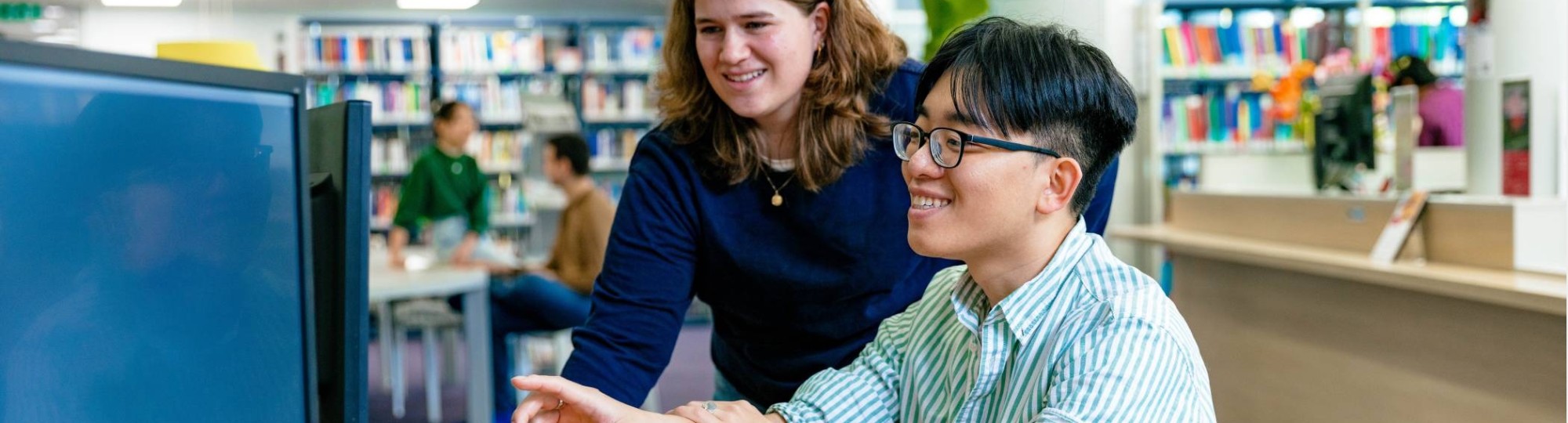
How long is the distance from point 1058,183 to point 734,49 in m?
0.46

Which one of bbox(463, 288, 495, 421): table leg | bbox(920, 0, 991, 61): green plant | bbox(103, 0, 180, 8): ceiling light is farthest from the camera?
bbox(103, 0, 180, 8): ceiling light

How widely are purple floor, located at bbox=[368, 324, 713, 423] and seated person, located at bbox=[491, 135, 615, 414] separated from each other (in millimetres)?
417

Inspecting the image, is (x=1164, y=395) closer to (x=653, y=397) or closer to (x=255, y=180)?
(x=255, y=180)

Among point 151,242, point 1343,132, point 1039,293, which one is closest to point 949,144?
point 1039,293

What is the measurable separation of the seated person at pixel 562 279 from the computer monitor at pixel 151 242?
140 inches

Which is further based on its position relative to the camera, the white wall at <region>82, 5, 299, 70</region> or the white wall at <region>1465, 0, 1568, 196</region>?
the white wall at <region>82, 5, 299, 70</region>

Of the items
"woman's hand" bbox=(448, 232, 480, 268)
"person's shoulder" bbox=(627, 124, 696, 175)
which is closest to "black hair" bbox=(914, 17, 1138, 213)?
"person's shoulder" bbox=(627, 124, 696, 175)

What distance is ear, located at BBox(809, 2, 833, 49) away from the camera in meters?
1.45

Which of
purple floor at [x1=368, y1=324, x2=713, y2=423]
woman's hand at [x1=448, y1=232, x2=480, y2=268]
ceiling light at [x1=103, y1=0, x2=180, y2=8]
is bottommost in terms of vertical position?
purple floor at [x1=368, y1=324, x2=713, y2=423]

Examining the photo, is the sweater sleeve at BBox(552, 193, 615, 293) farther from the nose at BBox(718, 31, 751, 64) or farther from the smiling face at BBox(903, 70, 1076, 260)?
the smiling face at BBox(903, 70, 1076, 260)

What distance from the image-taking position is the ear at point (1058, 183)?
1.01 meters

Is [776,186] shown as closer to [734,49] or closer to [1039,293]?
[734,49]

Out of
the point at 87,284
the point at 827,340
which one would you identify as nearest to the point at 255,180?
the point at 87,284

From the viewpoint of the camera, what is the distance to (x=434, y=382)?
507 centimetres
